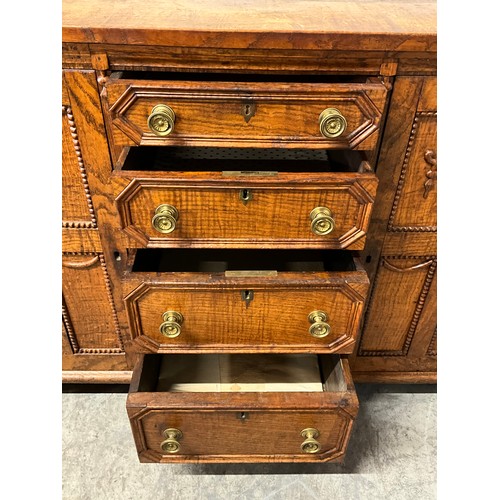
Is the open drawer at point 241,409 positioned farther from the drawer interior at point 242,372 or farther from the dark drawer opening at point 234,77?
the dark drawer opening at point 234,77

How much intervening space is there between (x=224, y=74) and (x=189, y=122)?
146 millimetres

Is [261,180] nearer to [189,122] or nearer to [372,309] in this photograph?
[189,122]

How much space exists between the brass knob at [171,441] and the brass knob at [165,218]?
382mm

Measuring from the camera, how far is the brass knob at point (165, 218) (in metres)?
0.78

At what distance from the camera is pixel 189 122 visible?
0.75 meters

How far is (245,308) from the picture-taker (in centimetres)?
87

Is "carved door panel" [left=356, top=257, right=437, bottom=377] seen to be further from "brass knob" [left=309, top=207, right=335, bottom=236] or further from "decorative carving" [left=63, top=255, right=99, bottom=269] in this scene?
"decorative carving" [left=63, top=255, right=99, bottom=269]

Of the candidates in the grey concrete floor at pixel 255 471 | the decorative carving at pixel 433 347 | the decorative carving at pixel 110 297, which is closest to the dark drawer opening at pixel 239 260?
the decorative carving at pixel 110 297

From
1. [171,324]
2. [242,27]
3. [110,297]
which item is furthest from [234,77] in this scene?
[110,297]

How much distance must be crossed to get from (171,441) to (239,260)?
371mm

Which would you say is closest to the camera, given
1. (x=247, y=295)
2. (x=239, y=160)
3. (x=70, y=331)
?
(x=247, y=295)

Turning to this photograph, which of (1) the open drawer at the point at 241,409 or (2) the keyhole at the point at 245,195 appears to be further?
(1) the open drawer at the point at 241,409

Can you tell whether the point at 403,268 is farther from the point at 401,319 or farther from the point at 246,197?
the point at 246,197

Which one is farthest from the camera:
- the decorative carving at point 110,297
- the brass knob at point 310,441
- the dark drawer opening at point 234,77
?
the decorative carving at point 110,297
